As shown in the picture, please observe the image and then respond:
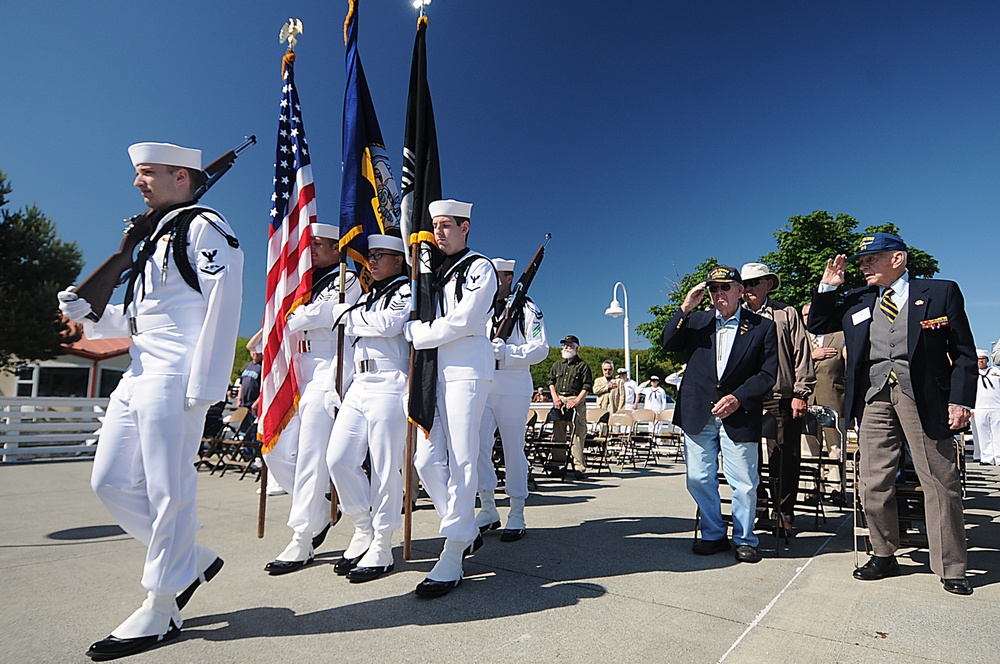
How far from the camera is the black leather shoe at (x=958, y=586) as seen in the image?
3.45 metres

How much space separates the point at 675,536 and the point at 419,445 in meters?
2.49

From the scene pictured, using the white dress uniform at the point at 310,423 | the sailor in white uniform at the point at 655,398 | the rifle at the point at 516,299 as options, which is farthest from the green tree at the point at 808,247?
the white dress uniform at the point at 310,423

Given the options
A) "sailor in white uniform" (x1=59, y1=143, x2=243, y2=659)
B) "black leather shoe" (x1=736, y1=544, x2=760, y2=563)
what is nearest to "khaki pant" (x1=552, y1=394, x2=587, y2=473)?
"black leather shoe" (x1=736, y1=544, x2=760, y2=563)

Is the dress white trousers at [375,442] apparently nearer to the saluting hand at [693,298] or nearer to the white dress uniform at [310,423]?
the white dress uniform at [310,423]

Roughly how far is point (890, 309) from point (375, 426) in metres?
3.32

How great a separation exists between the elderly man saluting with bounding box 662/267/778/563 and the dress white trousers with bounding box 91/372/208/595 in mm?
3302

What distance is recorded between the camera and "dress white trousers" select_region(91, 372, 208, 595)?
2.74 m

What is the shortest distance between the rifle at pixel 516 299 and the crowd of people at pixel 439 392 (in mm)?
193

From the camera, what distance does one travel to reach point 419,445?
12.1 ft

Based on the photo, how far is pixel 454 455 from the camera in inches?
141

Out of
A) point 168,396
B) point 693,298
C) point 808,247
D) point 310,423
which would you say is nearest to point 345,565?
point 310,423

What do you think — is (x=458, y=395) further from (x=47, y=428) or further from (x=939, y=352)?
(x=47, y=428)

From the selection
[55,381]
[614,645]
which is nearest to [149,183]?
[614,645]

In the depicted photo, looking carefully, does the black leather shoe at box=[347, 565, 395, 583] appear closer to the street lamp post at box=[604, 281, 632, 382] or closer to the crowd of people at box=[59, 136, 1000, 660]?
the crowd of people at box=[59, 136, 1000, 660]
